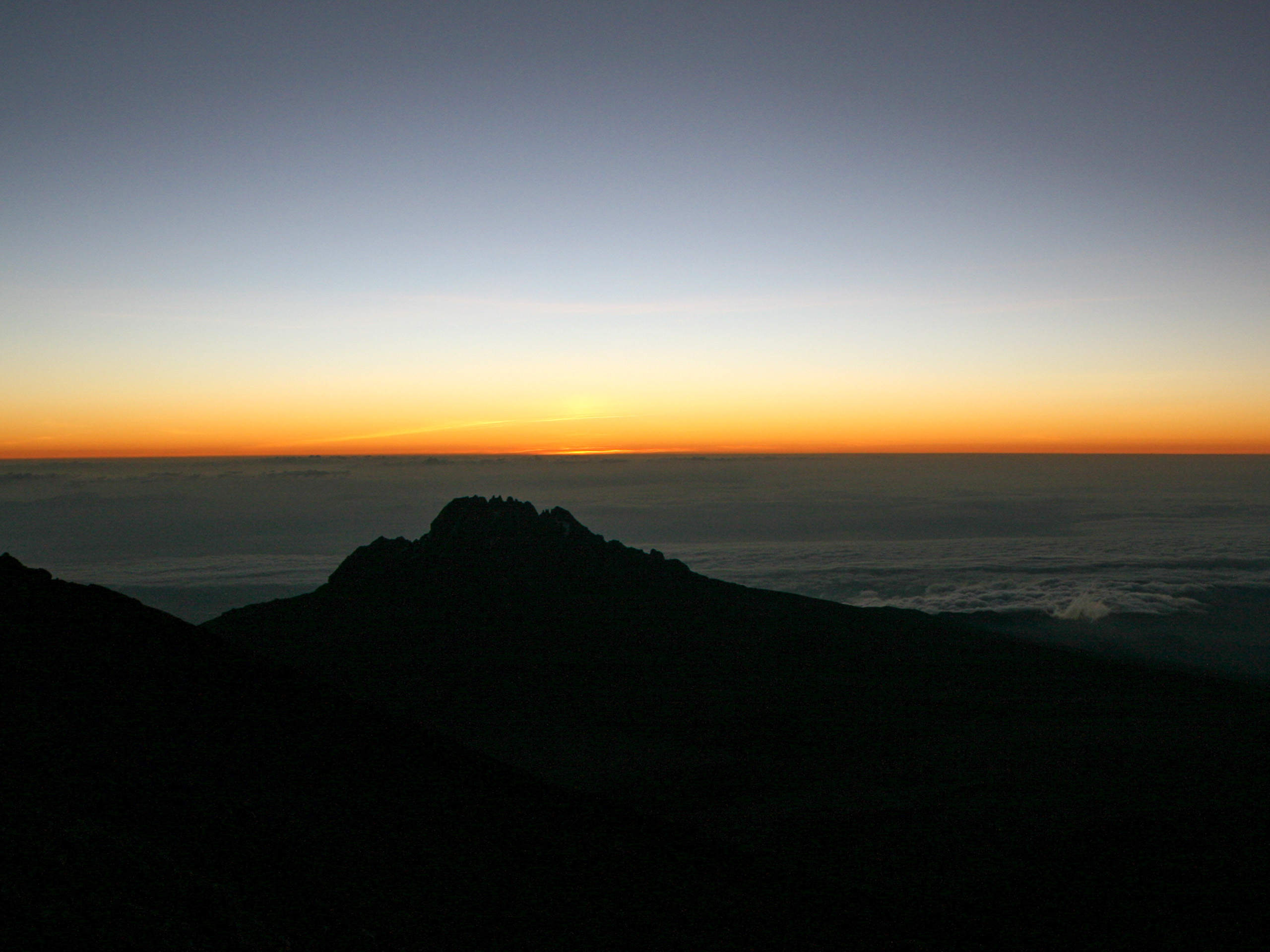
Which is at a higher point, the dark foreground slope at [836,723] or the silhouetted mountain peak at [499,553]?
the silhouetted mountain peak at [499,553]

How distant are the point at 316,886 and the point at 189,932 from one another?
151 inches

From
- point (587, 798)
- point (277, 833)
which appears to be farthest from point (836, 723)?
point (277, 833)

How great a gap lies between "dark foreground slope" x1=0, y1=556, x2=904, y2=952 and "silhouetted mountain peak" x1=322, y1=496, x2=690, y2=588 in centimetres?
3188

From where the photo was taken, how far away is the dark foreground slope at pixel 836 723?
21.1m

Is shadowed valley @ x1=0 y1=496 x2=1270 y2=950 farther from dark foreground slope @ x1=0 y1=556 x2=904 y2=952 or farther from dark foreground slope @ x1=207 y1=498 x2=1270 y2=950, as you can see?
dark foreground slope @ x1=207 y1=498 x2=1270 y2=950

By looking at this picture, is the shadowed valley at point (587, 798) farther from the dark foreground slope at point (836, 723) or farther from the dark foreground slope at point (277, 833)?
the dark foreground slope at point (836, 723)

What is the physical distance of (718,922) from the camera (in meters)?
15.6

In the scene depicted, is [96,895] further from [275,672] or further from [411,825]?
[275,672]

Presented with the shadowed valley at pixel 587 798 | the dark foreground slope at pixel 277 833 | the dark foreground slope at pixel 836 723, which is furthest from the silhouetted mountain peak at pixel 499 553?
the dark foreground slope at pixel 277 833

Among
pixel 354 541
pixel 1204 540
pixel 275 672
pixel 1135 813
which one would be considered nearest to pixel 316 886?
pixel 275 672

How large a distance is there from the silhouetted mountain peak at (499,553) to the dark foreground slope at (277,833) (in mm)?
31884

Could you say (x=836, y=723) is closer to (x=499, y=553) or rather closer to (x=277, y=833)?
(x=499, y=553)

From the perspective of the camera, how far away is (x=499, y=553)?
190 feet

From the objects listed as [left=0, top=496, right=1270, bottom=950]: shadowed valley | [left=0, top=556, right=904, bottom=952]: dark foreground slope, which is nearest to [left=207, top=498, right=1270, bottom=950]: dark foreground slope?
[left=0, top=496, right=1270, bottom=950]: shadowed valley
